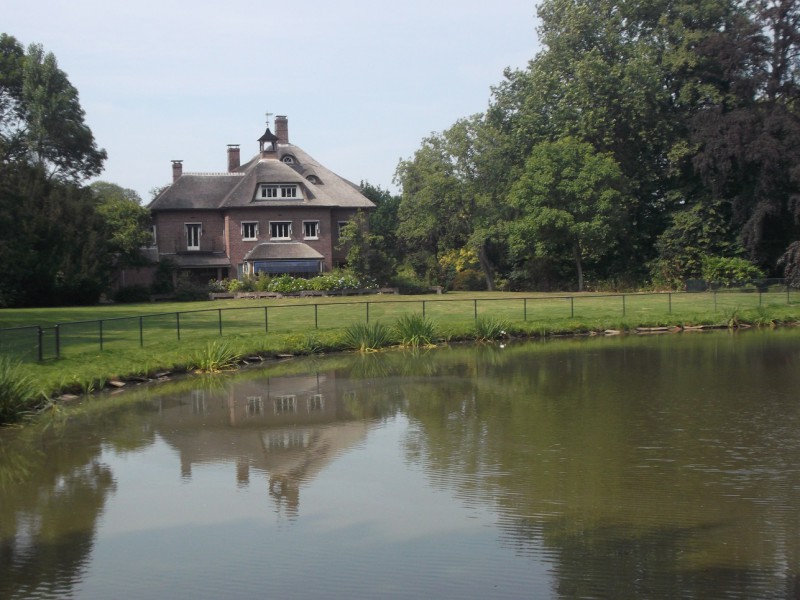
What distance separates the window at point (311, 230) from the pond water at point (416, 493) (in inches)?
1801

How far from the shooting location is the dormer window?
67.4 m

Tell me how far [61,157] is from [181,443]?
Answer: 60.5m

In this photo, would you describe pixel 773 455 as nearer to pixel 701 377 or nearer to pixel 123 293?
pixel 701 377

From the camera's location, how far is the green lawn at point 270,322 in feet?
81.3

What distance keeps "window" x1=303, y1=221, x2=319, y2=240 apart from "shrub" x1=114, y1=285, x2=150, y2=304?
12.7 meters

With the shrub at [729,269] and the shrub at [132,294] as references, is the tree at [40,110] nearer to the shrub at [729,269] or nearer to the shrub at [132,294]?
the shrub at [132,294]

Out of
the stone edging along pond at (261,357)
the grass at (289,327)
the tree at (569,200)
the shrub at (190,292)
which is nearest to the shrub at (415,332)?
the grass at (289,327)

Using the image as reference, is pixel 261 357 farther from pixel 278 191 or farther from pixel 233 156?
pixel 233 156

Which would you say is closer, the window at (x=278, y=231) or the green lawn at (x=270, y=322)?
Result: the green lawn at (x=270, y=322)

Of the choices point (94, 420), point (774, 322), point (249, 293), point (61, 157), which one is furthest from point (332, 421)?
point (61, 157)

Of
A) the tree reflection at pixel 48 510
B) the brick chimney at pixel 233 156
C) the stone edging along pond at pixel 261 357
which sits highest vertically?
the brick chimney at pixel 233 156

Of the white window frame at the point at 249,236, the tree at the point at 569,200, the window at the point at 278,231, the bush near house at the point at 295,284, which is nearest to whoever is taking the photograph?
the tree at the point at 569,200

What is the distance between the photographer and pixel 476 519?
10.9m

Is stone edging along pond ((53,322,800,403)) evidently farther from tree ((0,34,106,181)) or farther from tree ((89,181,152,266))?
tree ((0,34,106,181))
